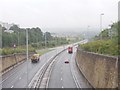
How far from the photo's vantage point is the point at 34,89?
1790 inches

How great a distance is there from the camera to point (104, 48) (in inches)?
1700

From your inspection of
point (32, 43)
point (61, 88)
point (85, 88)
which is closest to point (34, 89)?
point (61, 88)

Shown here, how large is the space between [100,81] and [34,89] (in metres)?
11.7

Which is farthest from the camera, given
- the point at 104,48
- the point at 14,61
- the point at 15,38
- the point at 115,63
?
the point at 15,38

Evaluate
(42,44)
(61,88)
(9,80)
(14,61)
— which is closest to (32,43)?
(42,44)

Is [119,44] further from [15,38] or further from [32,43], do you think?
[32,43]

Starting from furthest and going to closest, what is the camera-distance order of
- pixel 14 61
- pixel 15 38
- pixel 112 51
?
pixel 15 38
pixel 14 61
pixel 112 51

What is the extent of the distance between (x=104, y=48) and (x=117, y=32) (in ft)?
35.9

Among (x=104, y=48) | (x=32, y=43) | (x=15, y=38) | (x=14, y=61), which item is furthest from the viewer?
(x=32, y=43)

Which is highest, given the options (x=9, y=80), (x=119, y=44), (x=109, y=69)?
(x=119, y=44)

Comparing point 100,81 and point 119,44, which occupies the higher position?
point 119,44

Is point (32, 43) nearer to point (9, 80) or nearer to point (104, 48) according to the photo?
point (9, 80)

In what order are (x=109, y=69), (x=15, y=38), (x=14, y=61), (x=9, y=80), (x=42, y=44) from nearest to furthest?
(x=109, y=69)
(x=9, y=80)
(x=14, y=61)
(x=15, y=38)
(x=42, y=44)

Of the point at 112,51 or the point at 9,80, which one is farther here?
the point at 9,80
